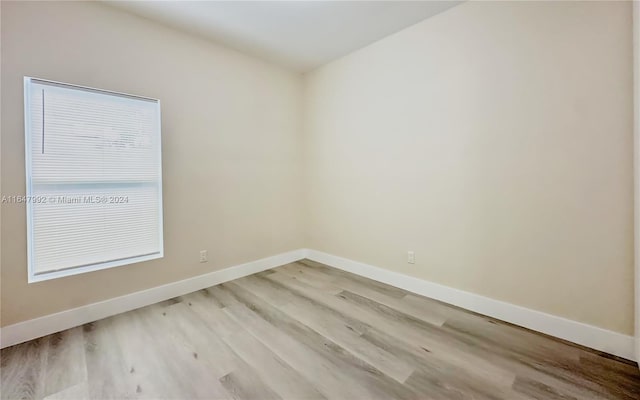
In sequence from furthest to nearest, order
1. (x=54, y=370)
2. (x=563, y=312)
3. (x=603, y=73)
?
(x=563, y=312) < (x=603, y=73) < (x=54, y=370)

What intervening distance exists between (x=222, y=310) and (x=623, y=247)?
311cm

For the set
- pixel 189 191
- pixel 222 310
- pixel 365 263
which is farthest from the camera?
pixel 365 263

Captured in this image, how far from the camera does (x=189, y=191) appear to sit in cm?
287

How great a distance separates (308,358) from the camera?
1807mm

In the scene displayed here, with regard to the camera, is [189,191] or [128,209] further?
[189,191]

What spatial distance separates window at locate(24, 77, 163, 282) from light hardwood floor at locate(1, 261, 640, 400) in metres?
0.64

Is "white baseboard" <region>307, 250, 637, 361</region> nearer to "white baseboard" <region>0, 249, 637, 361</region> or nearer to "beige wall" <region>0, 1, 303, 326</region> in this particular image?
"white baseboard" <region>0, 249, 637, 361</region>

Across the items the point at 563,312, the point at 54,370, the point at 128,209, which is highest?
the point at 128,209

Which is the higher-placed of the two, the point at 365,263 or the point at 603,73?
the point at 603,73

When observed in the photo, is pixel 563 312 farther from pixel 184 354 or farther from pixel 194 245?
pixel 194 245

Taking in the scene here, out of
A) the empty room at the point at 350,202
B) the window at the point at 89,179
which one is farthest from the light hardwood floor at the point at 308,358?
the window at the point at 89,179

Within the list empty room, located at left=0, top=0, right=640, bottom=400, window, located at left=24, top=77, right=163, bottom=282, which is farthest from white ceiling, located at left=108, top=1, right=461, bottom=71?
window, located at left=24, top=77, right=163, bottom=282

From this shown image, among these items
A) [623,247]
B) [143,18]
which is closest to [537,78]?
[623,247]

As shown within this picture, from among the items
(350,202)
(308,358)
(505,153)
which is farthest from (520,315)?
(350,202)
